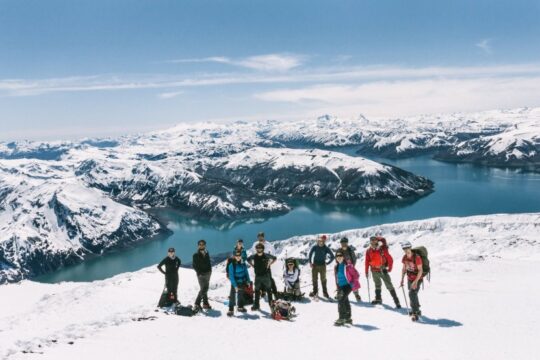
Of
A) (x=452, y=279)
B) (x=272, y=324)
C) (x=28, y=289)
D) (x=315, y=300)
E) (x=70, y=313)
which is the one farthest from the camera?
(x=28, y=289)

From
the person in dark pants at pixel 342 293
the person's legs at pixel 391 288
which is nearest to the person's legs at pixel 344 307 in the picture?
the person in dark pants at pixel 342 293

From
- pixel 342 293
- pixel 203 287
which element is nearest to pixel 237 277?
pixel 203 287

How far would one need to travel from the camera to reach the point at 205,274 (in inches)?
838

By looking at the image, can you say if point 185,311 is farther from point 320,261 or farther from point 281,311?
point 320,261

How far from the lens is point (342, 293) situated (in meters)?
17.9

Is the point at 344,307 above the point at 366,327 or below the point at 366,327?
above

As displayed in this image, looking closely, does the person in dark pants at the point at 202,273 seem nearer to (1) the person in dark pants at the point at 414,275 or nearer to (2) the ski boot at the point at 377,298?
(2) the ski boot at the point at 377,298

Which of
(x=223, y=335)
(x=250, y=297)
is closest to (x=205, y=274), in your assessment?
(x=250, y=297)

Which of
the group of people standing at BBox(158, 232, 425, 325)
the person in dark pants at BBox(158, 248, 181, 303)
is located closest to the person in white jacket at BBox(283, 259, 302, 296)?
the group of people standing at BBox(158, 232, 425, 325)

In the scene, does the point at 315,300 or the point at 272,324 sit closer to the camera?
the point at 272,324

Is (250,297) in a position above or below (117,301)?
above

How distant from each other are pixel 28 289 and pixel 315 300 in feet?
84.2

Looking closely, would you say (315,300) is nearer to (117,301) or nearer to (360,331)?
(360,331)

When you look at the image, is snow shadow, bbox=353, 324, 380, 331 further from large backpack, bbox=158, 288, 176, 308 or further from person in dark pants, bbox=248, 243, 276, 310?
large backpack, bbox=158, 288, 176, 308
